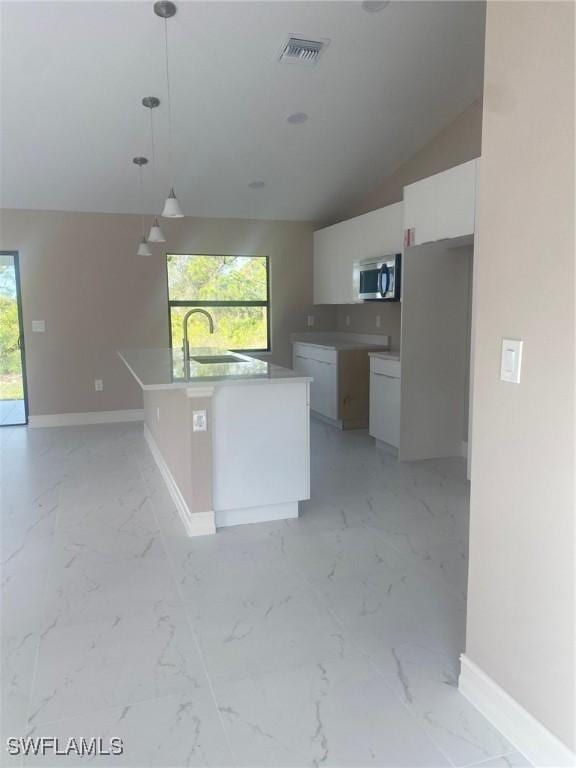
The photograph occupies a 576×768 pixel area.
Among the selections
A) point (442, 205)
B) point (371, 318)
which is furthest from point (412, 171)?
point (442, 205)

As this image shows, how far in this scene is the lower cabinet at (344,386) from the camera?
5477mm

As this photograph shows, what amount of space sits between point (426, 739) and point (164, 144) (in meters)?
4.58

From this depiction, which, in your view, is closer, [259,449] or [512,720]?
[512,720]

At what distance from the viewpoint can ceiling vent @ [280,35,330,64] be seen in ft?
11.7

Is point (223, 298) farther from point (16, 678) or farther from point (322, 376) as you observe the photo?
point (16, 678)

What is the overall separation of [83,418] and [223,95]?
3.62 meters

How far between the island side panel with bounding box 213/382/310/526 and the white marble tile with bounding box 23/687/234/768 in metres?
1.42

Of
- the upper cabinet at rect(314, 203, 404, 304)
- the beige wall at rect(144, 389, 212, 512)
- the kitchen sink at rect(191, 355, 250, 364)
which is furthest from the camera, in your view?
the upper cabinet at rect(314, 203, 404, 304)

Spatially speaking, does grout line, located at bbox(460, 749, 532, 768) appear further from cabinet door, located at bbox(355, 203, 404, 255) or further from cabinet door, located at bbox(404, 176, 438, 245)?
cabinet door, located at bbox(355, 203, 404, 255)

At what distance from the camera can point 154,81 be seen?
3873 mm

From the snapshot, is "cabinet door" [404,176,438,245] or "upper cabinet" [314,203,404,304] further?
"upper cabinet" [314,203,404,304]

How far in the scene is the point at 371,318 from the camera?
6.01 meters

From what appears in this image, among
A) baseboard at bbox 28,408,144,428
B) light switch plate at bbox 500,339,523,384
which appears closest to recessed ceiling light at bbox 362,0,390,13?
light switch plate at bbox 500,339,523,384

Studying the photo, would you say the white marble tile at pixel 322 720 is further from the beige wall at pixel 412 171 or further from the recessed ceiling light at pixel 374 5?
the beige wall at pixel 412 171
